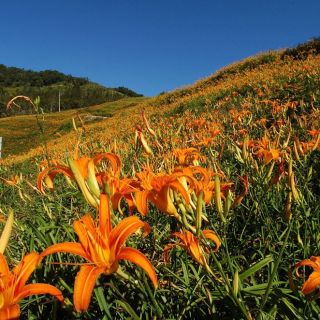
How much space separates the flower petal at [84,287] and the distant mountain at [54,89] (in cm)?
6998

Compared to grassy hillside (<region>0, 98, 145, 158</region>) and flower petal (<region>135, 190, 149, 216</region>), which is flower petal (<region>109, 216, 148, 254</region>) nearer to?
flower petal (<region>135, 190, 149, 216</region>)

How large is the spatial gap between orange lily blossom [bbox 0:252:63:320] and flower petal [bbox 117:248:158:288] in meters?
0.15

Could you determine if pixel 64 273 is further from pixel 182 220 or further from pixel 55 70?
pixel 55 70

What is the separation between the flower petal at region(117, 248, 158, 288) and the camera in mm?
737

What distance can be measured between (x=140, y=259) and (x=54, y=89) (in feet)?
322

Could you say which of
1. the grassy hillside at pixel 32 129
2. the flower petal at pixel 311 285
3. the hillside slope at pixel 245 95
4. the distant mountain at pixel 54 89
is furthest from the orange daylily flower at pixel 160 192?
the distant mountain at pixel 54 89

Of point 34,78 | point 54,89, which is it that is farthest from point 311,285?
point 34,78

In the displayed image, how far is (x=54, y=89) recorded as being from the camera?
93.6m

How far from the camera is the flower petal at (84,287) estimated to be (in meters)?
0.72

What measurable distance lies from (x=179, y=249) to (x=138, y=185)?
2.06 feet

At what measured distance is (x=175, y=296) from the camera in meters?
1.49

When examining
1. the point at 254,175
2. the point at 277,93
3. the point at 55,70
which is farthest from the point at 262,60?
the point at 55,70

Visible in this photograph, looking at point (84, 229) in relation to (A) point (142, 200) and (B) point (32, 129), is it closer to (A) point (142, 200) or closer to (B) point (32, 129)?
(A) point (142, 200)

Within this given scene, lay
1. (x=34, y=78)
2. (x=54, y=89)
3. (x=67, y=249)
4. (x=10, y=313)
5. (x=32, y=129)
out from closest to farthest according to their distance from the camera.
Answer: (x=10, y=313)
(x=67, y=249)
(x=32, y=129)
(x=54, y=89)
(x=34, y=78)
